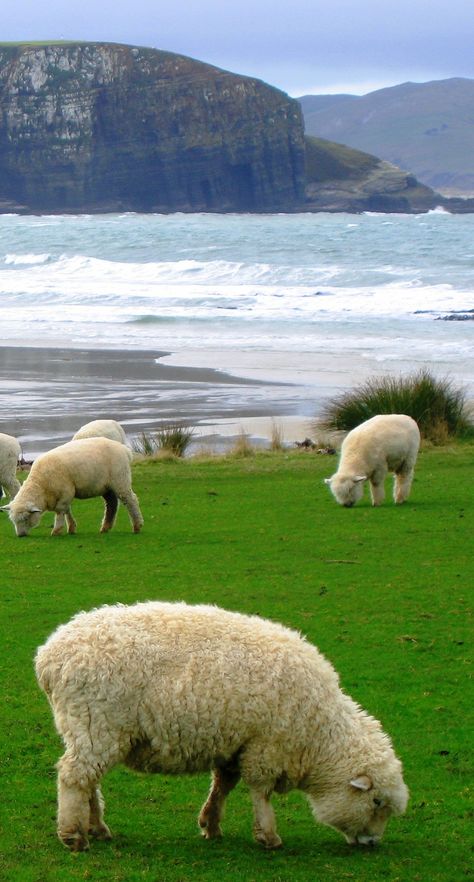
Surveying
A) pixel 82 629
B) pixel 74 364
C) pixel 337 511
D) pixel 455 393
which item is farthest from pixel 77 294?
pixel 82 629

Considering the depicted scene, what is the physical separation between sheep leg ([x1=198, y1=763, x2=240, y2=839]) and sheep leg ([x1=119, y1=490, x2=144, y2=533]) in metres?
8.14

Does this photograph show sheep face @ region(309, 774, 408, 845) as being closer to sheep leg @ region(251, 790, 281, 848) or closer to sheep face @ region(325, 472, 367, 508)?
sheep leg @ region(251, 790, 281, 848)

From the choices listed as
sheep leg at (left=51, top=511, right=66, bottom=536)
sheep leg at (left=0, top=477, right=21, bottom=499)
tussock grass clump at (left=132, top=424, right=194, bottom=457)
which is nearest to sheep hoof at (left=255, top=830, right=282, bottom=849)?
sheep leg at (left=51, top=511, right=66, bottom=536)

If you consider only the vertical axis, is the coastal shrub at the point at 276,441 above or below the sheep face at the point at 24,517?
below

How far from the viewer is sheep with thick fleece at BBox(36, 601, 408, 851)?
6156 millimetres

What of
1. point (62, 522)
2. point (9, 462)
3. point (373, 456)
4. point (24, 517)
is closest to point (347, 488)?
point (373, 456)

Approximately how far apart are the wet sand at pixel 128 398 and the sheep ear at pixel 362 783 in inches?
621

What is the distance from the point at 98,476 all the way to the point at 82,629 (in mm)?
8028

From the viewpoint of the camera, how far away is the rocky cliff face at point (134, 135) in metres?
187

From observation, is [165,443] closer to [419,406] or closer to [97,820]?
[419,406]

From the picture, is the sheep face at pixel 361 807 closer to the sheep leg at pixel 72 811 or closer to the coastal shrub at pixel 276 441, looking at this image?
the sheep leg at pixel 72 811

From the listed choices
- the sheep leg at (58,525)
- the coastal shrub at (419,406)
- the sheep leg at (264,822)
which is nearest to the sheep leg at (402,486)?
the sheep leg at (58,525)

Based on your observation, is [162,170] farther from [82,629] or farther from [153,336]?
[82,629]

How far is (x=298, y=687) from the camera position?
21.0ft
